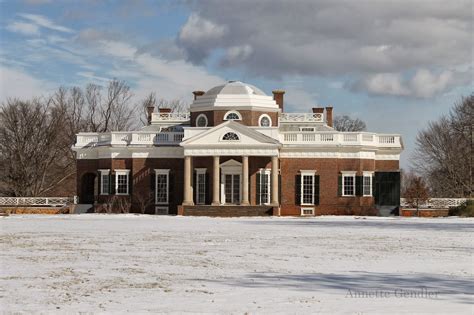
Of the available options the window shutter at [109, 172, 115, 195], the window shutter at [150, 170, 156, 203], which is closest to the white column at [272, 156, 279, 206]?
the window shutter at [150, 170, 156, 203]

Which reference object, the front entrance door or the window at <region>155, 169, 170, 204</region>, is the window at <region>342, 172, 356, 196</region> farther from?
the window at <region>155, 169, 170, 204</region>

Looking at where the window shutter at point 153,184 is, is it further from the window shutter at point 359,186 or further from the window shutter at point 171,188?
the window shutter at point 359,186

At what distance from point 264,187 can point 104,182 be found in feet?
35.8

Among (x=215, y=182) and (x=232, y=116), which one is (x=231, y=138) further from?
(x=232, y=116)

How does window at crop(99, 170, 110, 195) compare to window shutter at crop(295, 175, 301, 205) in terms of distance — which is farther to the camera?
window at crop(99, 170, 110, 195)

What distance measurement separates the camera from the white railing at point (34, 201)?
2169 inches

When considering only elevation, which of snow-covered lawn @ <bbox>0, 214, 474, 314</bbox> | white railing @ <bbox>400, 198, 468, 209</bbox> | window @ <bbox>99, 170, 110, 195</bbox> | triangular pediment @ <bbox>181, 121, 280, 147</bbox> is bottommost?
snow-covered lawn @ <bbox>0, 214, 474, 314</bbox>

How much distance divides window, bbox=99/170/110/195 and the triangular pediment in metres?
6.64

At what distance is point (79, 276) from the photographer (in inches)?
610

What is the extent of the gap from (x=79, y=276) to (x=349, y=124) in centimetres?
8598

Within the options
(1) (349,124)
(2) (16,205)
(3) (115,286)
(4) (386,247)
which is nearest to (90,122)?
(2) (16,205)

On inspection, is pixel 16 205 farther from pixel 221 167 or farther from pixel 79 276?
pixel 79 276

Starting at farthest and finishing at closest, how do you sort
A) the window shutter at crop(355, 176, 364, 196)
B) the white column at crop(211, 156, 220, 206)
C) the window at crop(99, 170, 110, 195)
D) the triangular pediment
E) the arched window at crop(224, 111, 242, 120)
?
the arched window at crop(224, 111, 242, 120), the window at crop(99, 170, 110, 195), the window shutter at crop(355, 176, 364, 196), the white column at crop(211, 156, 220, 206), the triangular pediment

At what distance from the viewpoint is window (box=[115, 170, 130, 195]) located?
52.5 metres
